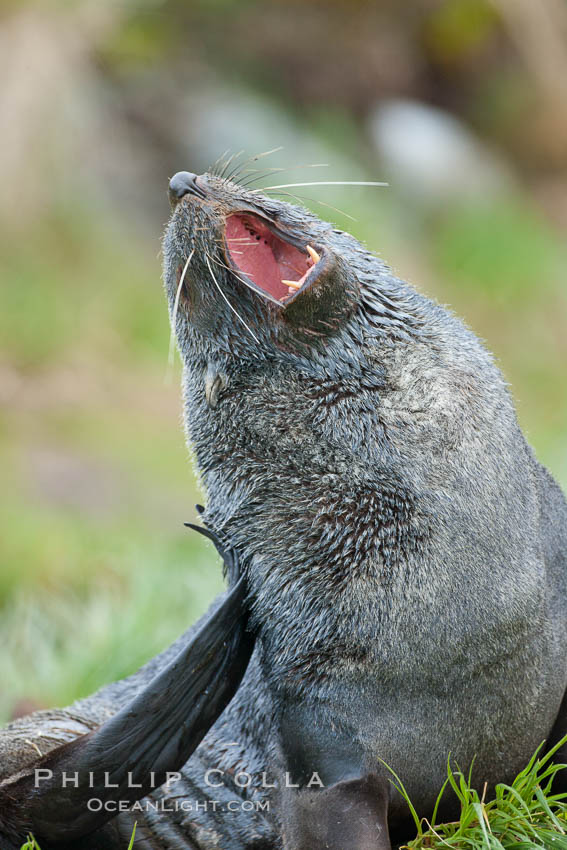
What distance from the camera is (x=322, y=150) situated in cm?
1546

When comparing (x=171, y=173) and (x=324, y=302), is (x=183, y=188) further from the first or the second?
(x=171, y=173)

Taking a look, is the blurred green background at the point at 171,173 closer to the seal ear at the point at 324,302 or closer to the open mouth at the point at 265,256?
the open mouth at the point at 265,256

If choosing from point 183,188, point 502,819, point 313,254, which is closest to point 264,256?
point 313,254

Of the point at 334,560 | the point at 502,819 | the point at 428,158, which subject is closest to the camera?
the point at 334,560

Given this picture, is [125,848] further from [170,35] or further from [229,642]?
[170,35]

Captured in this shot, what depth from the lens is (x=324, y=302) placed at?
2.97 meters

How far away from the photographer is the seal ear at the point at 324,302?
2947 mm

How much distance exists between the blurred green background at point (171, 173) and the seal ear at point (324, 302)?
598 centimetres

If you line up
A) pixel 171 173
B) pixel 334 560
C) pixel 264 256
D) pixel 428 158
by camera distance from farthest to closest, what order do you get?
1. pixel 428 158
2. pixel 171 173
3. pixel 264 256
4. pixel 334 560

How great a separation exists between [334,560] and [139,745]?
75cm

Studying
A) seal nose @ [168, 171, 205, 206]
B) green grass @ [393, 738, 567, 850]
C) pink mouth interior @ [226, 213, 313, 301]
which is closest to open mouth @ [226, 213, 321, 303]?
pink mouth interior @ [226, 213, 313, 301]

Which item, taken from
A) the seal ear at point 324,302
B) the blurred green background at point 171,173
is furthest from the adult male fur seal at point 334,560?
the blurred green background at point 171,173

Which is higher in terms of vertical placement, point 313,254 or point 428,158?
point 428,158

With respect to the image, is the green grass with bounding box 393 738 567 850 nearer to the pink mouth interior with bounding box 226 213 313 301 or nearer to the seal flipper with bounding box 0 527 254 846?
the seal flipper with bounding box 0 527 254 846
